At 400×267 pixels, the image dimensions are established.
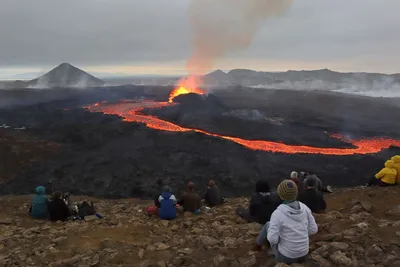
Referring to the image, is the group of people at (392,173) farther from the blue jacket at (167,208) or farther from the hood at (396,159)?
the blue jacket at (167,208)

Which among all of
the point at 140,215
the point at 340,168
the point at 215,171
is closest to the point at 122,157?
the point at 215,171

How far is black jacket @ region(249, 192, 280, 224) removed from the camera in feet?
33.1

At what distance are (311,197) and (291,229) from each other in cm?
483

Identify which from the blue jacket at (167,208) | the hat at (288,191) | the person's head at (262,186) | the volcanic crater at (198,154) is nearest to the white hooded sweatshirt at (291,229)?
the hat at (288,191)

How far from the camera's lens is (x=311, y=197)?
1090cm

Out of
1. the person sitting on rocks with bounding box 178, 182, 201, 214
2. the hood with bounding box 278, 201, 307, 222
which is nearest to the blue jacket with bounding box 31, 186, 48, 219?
the person sitting on rocks with bounding box 178, 182, 201, 214

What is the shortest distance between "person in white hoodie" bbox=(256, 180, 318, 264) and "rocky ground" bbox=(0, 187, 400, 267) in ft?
1.12

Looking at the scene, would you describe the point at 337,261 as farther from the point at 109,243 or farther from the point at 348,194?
the point at 348,194

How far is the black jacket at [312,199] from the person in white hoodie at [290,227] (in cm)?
422

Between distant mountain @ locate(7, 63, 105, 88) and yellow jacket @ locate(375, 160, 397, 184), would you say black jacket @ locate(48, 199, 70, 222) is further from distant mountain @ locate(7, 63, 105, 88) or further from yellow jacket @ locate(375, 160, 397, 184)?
distant mountain @ locate(7, 63, 105, 88)

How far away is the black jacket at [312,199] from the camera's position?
10797mm

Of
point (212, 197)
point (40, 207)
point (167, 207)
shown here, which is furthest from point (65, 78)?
point (167, 207)

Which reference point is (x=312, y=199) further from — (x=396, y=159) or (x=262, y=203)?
(x=396, y=159)

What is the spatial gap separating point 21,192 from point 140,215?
39.2ft
